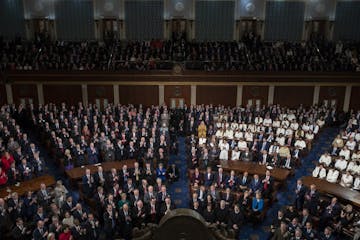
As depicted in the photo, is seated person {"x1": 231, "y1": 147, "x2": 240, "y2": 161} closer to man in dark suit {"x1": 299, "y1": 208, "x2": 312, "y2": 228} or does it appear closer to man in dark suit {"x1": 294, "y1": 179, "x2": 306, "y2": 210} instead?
man in dark suit {"x1": 294, "y1": 179, "x2": 306, "y2": 210}

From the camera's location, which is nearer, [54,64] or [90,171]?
[90,171]

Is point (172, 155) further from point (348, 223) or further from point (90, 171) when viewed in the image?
point (348, 223)

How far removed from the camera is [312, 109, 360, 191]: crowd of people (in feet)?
35.3

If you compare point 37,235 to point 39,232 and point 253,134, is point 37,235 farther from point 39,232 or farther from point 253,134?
point 253,134

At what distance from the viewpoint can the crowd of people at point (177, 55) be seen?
19.2 metres

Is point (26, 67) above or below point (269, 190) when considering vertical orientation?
above

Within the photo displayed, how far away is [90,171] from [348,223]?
737cm

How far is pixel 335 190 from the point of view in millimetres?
10141

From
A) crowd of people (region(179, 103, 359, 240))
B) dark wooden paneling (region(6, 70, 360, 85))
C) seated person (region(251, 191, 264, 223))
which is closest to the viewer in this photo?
crowd of people (region(179, 103, 359, 240))

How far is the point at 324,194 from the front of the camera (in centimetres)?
1024

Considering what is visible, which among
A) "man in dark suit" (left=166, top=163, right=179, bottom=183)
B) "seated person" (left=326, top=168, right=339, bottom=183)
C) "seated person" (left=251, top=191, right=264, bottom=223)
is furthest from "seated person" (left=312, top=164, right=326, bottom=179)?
"man in dark suit" (left=166, top=163, right=179, bottom=183)

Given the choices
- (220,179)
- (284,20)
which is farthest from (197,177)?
(284,20)

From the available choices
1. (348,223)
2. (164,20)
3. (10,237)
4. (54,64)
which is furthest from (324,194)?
(164,20)

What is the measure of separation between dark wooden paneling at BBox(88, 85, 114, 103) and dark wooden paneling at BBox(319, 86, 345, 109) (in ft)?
38.0
